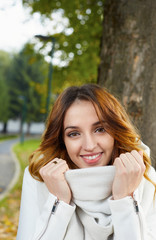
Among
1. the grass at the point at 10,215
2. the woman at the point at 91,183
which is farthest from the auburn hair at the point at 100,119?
the grass at the point at 10,215

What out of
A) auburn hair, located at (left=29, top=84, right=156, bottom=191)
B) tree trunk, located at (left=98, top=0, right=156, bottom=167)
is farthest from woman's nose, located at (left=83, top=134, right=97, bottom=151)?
tree trunk, located at (left=98, top=0, right=156, bottom=167)

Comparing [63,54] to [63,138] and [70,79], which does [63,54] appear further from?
[63,138]

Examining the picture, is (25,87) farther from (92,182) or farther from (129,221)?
(129,221)

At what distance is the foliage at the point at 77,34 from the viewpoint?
6180mm

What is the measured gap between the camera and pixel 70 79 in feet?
26.9

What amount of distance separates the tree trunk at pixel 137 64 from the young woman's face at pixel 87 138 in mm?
988

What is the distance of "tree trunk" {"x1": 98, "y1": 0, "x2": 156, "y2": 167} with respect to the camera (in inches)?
120

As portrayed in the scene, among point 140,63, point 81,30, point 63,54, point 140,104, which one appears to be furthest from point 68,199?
point 63,54

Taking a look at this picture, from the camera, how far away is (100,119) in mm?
2154

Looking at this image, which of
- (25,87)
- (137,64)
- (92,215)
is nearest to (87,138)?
(92,215)

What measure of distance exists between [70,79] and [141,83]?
5261 millimetres

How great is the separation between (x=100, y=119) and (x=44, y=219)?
0.79 metres

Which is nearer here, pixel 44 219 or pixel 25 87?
pixel 44 219

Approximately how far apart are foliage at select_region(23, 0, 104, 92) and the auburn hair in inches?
159
